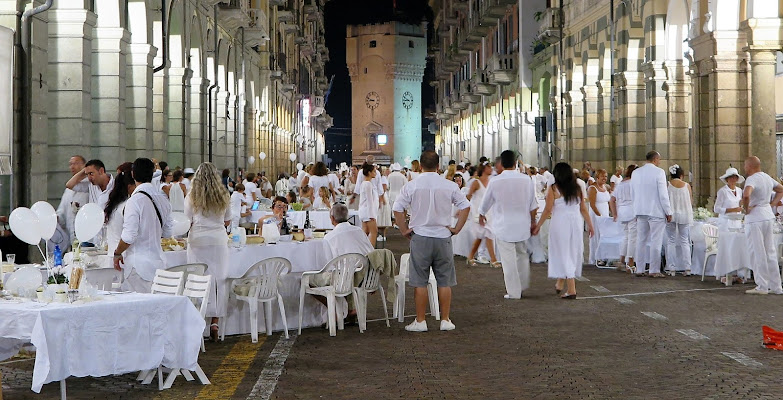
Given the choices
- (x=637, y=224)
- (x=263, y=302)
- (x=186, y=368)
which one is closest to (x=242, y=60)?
(x=637, y=224)

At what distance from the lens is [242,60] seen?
38875mm

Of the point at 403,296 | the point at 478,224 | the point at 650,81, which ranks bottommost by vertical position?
the point at 403,296

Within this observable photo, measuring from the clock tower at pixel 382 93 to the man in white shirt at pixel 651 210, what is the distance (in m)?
74.3

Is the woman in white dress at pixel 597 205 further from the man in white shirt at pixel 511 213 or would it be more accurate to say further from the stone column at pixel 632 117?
the stone column at pixel 632 117

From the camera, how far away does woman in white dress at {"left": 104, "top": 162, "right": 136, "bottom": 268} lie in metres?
10.1

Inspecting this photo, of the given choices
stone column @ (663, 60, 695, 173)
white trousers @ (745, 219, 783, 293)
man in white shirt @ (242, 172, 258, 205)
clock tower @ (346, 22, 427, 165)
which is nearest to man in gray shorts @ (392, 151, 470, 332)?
white trousers @ (745, 219, 783, 293)

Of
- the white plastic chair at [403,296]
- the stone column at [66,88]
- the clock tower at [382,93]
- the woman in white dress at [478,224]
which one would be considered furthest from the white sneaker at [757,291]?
the clock tower at [382,93]

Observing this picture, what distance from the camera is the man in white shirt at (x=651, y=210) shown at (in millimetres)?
15688

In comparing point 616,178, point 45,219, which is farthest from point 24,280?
point 616,178

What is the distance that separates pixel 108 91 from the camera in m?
18.9

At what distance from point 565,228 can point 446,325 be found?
3.19 m

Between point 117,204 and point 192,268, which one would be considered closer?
point 192,268

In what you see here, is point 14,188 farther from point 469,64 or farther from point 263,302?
point 469,64

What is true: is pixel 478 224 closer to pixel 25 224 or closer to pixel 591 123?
pixel 25 224
